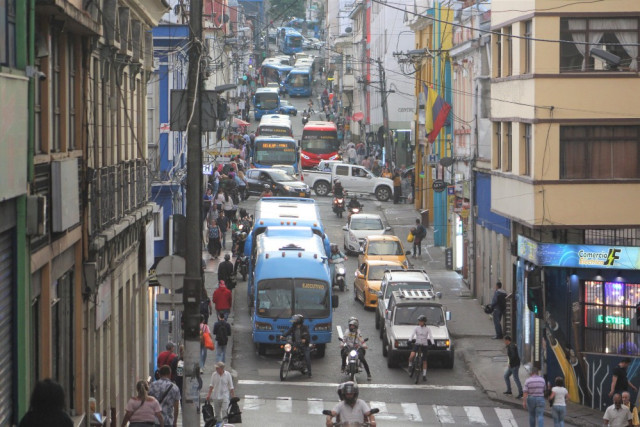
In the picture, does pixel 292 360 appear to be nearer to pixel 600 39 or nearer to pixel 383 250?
pixel 600 39

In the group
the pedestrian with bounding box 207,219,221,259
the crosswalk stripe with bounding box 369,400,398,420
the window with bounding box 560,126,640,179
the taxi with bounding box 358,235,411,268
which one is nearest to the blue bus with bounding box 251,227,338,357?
the crosswalk stripe with bounding box 369,400,398,420

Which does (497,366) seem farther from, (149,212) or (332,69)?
(332,69)

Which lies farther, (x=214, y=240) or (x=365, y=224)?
(x=365, y=224)

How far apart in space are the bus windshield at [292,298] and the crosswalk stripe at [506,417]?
6479 mm

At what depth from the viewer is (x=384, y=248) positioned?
42.9 metres

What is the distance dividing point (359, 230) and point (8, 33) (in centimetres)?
3640

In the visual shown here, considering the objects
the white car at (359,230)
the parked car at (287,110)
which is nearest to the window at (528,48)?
the white car at (359,230)

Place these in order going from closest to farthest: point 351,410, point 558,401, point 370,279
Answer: point 351,410
point 558,401
point 370,279

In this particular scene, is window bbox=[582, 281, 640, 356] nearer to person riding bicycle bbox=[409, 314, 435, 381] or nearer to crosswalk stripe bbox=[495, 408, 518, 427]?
crosswalk stripe bbox=[495, 408, 518, 427]

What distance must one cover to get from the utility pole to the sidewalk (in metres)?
10.4

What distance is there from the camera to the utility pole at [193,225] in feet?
58.9

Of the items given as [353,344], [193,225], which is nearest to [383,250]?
[353,344]

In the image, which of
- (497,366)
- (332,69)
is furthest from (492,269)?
(332,69)

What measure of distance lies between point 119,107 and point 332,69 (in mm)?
114028
